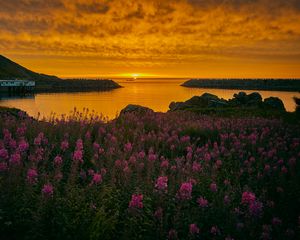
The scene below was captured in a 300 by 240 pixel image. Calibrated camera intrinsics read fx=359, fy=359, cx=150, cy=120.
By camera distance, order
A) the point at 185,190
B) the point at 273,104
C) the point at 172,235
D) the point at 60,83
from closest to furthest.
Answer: the point at 172,235 → the point at 185,190 → the point at 273,104 → the point at 60,83

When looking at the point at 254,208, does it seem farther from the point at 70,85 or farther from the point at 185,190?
the point at 70,85

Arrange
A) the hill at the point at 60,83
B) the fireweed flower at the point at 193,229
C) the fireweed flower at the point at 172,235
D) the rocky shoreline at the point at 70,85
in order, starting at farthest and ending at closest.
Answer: the hill at the point at 60,83, the rocky shoreline at the point at 70,85, the fireweed flower at the point at 172,235, the fireweed flower at the point at 193,229

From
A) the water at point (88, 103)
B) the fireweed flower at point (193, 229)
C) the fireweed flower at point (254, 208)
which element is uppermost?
the fireweed flower at point (254, 208)

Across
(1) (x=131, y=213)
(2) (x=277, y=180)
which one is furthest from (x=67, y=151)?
(2) (x=277, y=180)

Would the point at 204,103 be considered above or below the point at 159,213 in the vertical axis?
below

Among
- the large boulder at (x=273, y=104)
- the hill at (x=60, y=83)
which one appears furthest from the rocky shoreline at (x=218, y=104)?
the hill at (x=60, y=83)

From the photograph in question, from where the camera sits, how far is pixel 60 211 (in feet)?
14.6

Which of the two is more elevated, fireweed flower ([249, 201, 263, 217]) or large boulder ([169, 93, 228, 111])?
fireweed flower ([249, 201, 263, 217])

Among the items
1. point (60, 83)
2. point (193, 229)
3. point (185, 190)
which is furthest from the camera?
point (60, 83)

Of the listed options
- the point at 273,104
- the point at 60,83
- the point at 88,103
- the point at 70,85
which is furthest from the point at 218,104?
the point at 70,85

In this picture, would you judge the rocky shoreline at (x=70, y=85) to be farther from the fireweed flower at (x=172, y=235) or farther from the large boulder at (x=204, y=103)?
the fireweed flower at (x=172, y=235)

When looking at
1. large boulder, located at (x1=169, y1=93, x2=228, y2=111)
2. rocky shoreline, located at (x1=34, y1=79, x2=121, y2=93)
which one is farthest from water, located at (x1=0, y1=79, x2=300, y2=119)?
rocky shoreline, located at (x1=34, y1=79, x2=121, y2=93)

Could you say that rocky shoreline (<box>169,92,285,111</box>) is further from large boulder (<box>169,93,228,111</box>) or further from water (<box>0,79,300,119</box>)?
water (<box>0,79,300,119</box>)

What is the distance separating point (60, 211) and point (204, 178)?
8.54ft
